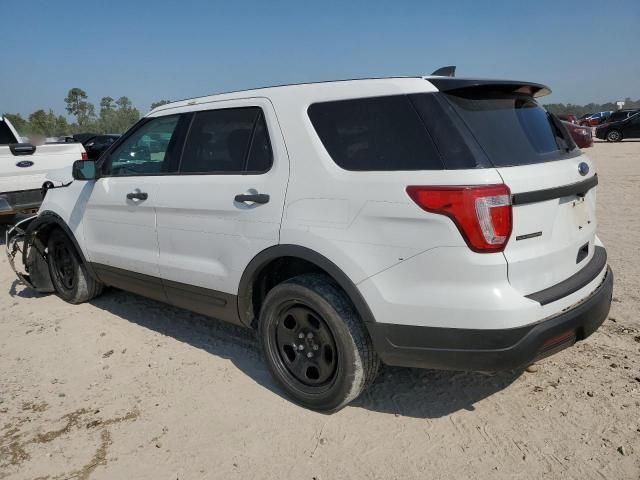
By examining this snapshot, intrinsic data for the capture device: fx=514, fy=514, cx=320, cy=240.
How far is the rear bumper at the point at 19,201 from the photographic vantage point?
704 centimetres

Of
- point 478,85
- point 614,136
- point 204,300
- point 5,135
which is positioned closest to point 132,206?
point 204,300

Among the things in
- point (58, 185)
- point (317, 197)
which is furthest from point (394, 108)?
point (58, 185)

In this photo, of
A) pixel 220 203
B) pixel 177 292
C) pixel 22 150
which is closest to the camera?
pixel 220 203

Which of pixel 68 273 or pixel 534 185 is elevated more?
pixel 534 185

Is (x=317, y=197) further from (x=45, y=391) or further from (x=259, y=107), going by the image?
(x=45, y=391)

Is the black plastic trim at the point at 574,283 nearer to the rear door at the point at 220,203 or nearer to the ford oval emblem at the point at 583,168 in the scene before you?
the ford oval emblem at the point at 583,168

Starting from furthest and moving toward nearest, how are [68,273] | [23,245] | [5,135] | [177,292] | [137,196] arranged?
[5,135] < [23,245] < [68,273] < [137,196] < [177,292]

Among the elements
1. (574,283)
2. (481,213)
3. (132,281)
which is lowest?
(132,281)

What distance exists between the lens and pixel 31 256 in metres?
5.25

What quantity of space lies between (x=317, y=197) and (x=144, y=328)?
246cm

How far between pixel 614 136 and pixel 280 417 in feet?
89.4

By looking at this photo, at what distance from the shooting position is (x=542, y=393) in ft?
10.1

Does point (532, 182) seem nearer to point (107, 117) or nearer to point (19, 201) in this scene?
point (19, 201)

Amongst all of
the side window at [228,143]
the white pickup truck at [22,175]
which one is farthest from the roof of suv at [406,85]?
the white pickup truck at [22,175]
